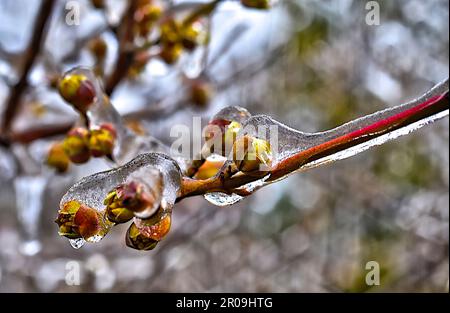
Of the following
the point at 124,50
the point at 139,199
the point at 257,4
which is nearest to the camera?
the point at 139,199

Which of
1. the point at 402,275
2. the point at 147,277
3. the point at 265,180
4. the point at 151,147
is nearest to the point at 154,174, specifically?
the point at 265,180

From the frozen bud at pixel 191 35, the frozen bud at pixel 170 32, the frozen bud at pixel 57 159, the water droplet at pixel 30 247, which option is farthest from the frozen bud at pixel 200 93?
the water droplet at pixel 30 247

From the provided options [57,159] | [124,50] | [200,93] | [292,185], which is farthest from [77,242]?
[292,185]

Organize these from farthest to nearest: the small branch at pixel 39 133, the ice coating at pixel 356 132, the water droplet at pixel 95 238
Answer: the small branch at pixel 39 133
the water droplet at pixel 95 238
the ice coating at pixel 356 132

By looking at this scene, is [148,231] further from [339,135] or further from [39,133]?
[39,133]

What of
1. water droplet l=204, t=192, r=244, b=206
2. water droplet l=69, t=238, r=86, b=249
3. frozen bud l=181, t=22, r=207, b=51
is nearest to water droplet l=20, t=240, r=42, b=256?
frozen bud l=181, t=22, r=207, b=51

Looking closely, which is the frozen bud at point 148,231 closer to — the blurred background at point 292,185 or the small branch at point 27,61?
the small branch at point 27,61
